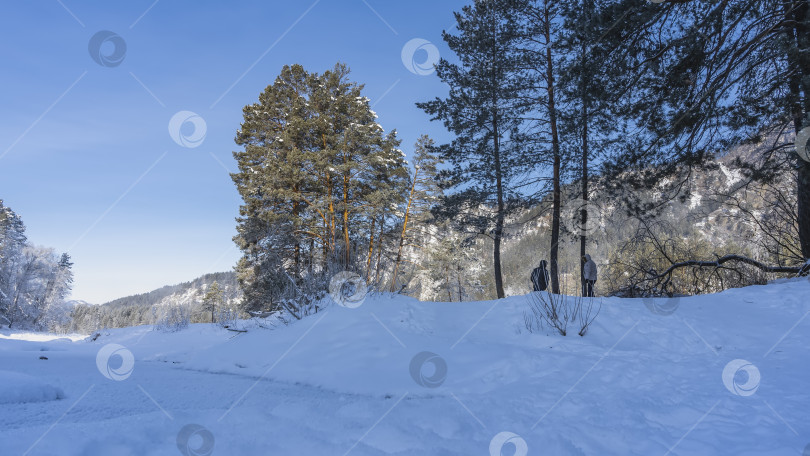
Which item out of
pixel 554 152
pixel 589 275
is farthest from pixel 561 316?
pixel 554 152

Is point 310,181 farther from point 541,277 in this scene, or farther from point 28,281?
point 28,281

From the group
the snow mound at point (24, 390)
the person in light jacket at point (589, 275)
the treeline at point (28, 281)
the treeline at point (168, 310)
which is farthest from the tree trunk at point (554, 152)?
the treeline at point (28, 281)

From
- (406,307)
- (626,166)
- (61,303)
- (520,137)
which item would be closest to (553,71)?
(520,137)

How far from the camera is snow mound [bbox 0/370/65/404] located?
1845 millimetres

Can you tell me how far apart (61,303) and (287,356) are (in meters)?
36.9

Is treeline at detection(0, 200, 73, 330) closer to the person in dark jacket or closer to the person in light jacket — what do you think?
the person in dark jacket

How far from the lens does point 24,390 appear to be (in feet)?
6.26

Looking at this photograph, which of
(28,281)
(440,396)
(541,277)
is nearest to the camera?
(440,396)

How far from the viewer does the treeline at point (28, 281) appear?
78.0ft

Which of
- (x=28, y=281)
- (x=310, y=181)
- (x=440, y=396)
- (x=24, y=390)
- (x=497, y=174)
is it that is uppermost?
(x=310, y=181)

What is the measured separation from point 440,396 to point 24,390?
8.73ft

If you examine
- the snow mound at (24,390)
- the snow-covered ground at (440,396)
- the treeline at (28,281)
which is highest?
the treeline at (28,281)

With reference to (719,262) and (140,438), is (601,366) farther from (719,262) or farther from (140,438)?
(719,262)

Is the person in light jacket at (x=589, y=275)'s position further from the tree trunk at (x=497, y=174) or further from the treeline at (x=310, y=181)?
the treeline at (x=310, y=181)
